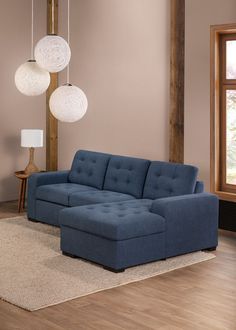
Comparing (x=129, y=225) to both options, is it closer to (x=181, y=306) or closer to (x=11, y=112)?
(x=181, y=306)

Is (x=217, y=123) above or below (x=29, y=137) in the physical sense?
above

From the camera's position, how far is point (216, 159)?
7051 millimetres

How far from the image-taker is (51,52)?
672cm

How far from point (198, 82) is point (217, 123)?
1.60ft

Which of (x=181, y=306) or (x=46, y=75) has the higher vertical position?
(x=46, y=75)

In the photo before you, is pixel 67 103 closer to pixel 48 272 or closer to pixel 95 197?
pixel 95 197

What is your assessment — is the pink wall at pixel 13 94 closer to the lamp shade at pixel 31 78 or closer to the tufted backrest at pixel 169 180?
the lamp shade at pixel 31 78

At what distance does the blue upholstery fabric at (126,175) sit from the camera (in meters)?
6.94

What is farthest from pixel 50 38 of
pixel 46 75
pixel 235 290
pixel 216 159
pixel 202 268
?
pixel 235 290

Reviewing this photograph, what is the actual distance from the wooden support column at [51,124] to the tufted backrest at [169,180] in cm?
260

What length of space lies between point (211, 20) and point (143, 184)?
6.02ft

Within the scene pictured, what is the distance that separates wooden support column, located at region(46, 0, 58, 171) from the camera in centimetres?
899

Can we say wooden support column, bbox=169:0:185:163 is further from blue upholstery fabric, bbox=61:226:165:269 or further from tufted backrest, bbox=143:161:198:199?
blue upholstery fabric, bbox=61:226:165:269

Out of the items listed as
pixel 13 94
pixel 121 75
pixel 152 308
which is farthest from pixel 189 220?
pixel 13 94
